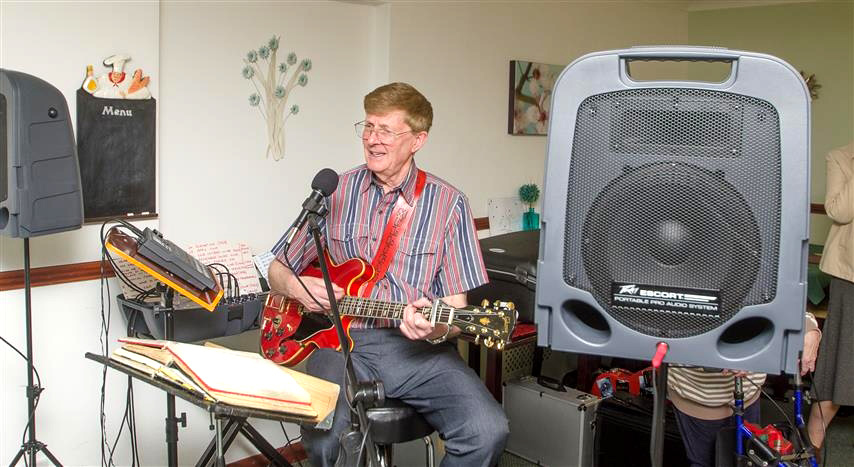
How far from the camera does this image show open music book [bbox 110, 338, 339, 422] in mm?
1615

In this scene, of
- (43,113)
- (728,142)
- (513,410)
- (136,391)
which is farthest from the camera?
(513,410)

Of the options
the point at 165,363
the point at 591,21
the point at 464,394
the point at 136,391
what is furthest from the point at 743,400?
the point at 591,21

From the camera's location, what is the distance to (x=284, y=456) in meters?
3.44

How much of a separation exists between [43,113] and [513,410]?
86.5 inches

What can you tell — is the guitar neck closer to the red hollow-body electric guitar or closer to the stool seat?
the red hollow-body electric guitar

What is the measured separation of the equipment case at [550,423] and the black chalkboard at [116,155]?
169cm

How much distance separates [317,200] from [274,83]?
1455mm

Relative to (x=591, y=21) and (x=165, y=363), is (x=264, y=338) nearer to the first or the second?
(x=165, y=363)

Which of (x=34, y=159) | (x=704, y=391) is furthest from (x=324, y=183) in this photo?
(x=704, y=391)

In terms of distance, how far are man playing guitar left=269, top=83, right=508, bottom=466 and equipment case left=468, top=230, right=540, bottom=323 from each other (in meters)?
0.90

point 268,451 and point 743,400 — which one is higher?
point 743,400

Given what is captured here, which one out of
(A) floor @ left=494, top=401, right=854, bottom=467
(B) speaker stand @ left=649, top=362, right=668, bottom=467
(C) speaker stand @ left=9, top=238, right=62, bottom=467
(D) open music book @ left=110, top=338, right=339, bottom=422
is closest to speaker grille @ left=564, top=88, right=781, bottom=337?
(B) speaker stand @ left=649, top=362, right=668, bottom=467

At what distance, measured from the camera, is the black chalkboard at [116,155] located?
267cm

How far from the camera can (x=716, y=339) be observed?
129cm
